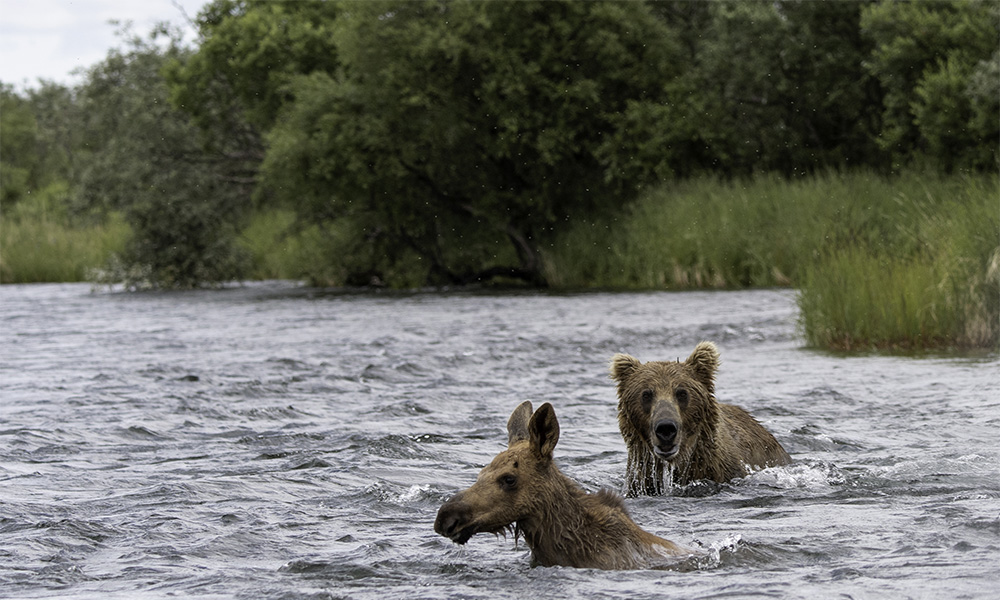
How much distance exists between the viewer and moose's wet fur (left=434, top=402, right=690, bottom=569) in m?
6.35

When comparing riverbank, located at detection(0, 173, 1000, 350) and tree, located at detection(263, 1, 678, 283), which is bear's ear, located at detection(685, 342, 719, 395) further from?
tree, located at detection(263, 1, 678, 283)

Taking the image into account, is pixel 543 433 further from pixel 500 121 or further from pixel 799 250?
pixel 500 121

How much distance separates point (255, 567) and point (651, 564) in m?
2.32

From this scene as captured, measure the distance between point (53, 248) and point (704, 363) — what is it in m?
42.2

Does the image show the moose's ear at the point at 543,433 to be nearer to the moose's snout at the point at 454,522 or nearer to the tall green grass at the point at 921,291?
the moose's snout at the point at 454,522

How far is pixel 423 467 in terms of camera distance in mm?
10125

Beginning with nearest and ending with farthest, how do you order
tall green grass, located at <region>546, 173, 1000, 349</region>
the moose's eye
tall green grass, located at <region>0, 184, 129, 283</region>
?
the moose's eye → tall green grass, located at <region>546, 173, 1000, 349</region> → tall green grass, located at <region>0, 184, 129, 283</region>

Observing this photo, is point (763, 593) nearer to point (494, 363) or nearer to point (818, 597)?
point (818, 597)

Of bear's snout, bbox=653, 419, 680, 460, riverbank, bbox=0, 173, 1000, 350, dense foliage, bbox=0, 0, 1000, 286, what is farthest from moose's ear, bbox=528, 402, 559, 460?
dense foliage, bbox=0, 0, 1000, 286

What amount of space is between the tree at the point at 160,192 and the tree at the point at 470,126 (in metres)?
3.84

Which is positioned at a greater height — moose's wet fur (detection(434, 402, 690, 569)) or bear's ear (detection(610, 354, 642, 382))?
bear's ear (detection(610, 354, 642, 382))

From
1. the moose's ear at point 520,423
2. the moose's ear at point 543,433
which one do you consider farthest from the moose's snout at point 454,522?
the moose's ear at point 520,423

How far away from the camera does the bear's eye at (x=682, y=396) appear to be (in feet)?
27.6

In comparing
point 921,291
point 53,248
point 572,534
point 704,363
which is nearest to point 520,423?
point 572,534
